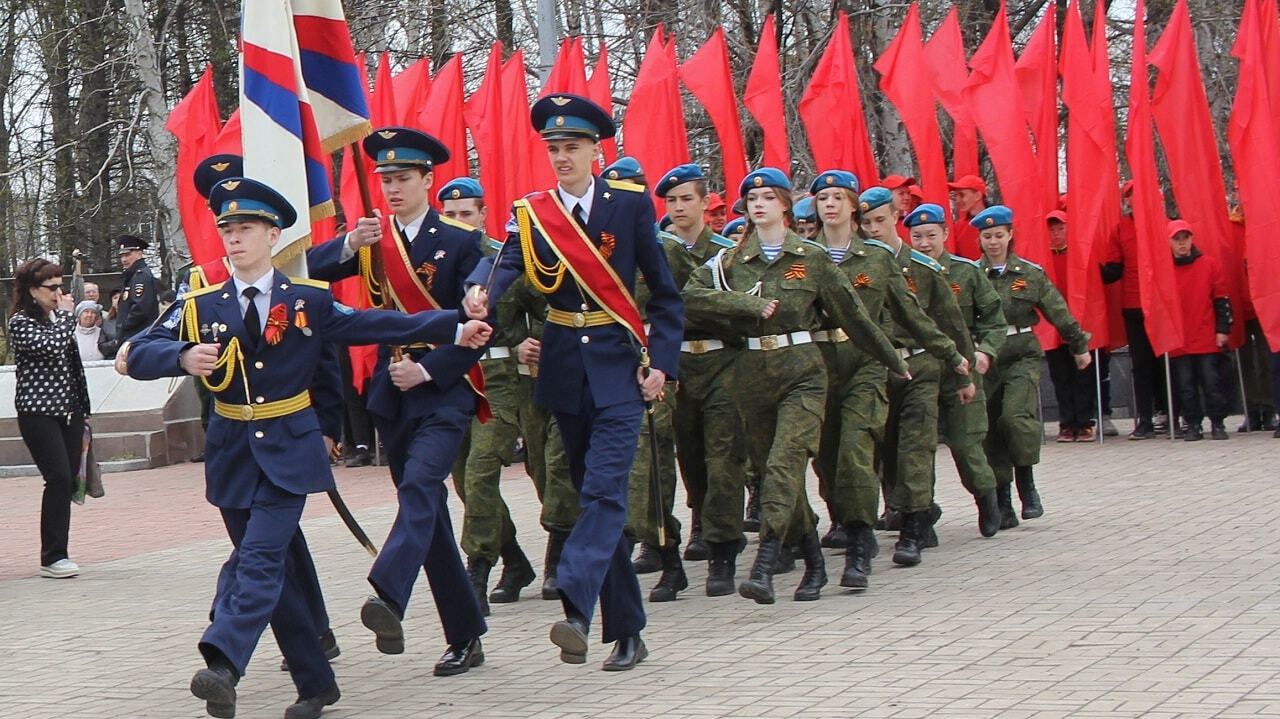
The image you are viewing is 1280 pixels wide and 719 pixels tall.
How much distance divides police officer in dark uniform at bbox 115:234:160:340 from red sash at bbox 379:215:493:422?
989cm

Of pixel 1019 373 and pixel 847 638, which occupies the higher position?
pixel 1019 373

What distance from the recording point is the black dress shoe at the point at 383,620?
6.32 meters

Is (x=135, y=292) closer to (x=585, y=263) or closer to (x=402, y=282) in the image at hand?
(x=402, y=282)

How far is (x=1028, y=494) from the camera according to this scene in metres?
10.6

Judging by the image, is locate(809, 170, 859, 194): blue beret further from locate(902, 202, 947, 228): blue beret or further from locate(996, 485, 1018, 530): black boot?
locate(996, 485, 1018, 530): black boot

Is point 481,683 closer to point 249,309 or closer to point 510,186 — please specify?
point 249,309

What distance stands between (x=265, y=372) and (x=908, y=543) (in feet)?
13.2

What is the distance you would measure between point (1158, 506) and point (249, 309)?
6406 mm

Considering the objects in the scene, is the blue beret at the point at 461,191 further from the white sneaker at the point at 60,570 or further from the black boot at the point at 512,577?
the white sneaker at the point at 60,570

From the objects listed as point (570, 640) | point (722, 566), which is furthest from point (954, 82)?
point (570, 640)

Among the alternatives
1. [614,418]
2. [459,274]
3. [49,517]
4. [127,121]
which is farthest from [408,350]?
[127,121]

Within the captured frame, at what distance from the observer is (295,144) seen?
23.1ft

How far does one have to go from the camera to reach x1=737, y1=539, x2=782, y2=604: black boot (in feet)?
26.1

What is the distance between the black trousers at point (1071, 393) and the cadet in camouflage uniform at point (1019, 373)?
3614mm
